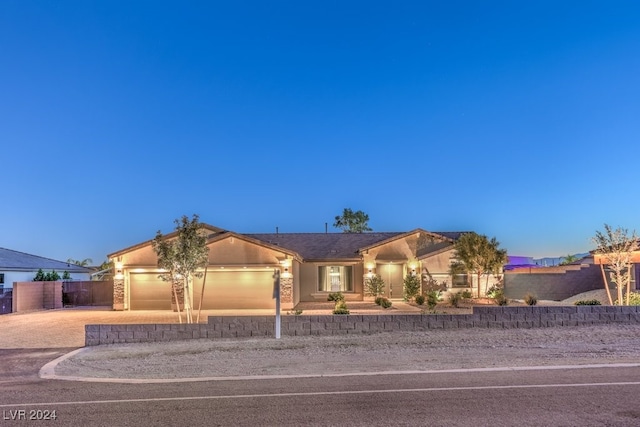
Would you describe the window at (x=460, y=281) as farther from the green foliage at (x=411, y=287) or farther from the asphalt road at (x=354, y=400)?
the asphalt road at (x=354, y=400)

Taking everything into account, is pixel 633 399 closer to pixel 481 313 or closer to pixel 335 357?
pixel 335 357

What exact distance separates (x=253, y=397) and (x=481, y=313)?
9.28 meters

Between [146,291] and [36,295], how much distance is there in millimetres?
6834

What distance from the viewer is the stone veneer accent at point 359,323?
13875mm

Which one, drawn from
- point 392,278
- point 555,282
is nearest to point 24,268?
point 392,278

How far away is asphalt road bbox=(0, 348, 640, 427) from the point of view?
21.0 feet

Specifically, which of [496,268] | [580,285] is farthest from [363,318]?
[580,285]

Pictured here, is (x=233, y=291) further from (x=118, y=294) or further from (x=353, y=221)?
(x=353, y=221)

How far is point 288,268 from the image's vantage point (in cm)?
2386

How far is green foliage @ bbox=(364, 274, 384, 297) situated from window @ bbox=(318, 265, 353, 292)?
59.1 inches

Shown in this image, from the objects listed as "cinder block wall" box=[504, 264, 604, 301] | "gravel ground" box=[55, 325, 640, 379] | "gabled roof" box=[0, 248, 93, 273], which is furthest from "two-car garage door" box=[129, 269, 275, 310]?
"cinder block wall" box=[504, 264, 604, 301]

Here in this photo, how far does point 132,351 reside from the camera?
1249cm

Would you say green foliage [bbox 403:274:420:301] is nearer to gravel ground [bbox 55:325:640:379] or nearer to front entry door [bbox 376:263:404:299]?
front entry door [bbox 376:263:404:299]

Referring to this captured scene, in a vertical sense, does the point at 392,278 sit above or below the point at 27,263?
below
